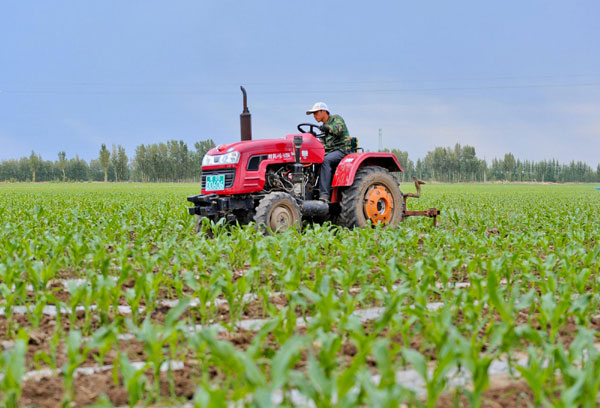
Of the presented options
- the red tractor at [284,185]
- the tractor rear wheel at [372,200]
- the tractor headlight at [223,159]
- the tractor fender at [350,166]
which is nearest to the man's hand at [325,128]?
the red tractor at [284,185]

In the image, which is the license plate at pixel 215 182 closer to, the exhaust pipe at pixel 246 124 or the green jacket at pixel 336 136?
the exhaust pipe at pixel 246 124

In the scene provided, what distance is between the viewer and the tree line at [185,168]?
355 ft

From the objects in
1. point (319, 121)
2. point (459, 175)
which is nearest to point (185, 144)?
point (459, 175)

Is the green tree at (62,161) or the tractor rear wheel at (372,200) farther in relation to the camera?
the green tree at (62,161)

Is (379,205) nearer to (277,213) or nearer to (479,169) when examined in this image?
(277,213)

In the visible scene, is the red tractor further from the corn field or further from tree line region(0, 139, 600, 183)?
tree line region(0, 139, 600, 183)

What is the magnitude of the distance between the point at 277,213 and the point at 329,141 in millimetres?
1891

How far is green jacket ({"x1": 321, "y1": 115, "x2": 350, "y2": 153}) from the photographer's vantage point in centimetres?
Answer: 815

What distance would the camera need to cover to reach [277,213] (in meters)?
7.20

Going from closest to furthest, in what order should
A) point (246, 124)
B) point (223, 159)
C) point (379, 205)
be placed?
point (223, 159), point (246, 124), point (379, 205)

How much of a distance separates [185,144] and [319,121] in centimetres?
10631

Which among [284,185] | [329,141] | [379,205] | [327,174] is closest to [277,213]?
[284,185]

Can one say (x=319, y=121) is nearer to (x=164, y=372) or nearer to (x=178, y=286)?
(x=178, y=286)

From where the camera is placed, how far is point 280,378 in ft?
6.18
